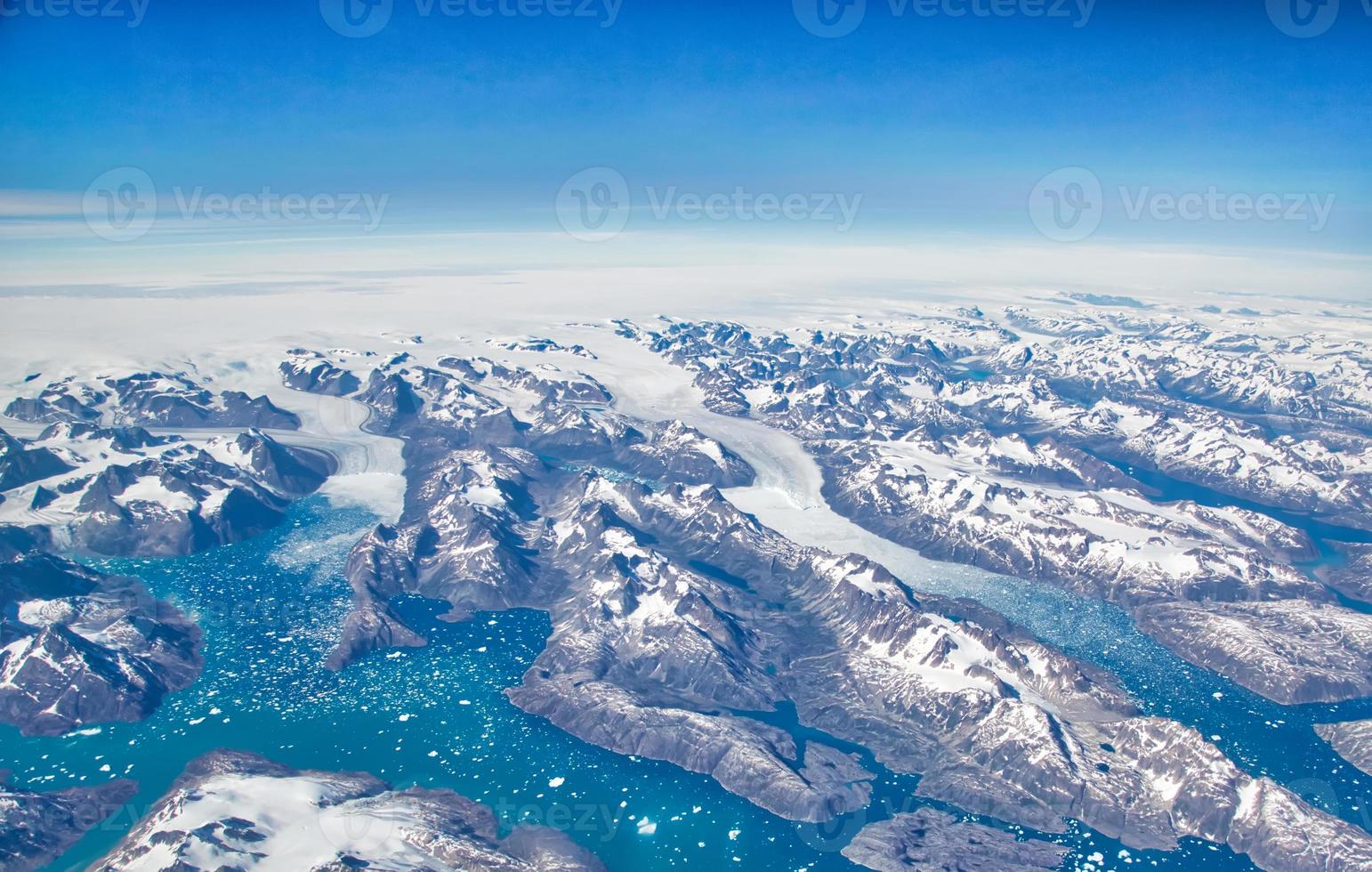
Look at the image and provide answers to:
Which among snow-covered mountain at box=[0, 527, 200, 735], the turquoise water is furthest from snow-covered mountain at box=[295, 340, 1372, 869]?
snow-covered mountain at box=[0, 527, 200, 735]

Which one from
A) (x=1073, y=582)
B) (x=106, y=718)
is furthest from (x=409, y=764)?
(x=1073, y=582)

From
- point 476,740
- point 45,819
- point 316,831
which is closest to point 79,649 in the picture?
point 45,819

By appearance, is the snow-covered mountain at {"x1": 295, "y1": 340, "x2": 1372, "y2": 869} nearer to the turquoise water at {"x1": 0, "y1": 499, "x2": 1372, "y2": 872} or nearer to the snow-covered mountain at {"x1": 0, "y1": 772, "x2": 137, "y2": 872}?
the turquoise water at {"x1": 0, "y1": 499, "x2": 1372, "y2": 872}

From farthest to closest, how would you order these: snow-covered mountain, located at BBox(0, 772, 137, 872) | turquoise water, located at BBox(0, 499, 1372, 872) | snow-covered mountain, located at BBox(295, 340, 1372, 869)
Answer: snow-covered mountain, located at BBox(295, 340, 1372, 869)
turquoise water, located at BBox(0, 499, 1372, 872)
snow-covered mountain, located at BBox(0, 772, 137, 872)

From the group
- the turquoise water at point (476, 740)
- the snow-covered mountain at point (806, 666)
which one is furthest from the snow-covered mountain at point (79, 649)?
the snow-covered mountain at point (806, 666)

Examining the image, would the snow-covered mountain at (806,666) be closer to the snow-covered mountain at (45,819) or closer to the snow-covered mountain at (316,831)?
the snow-covered mountain at (316,831)

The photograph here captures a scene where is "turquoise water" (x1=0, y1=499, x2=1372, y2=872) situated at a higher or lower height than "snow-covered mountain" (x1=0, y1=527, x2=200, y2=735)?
lower

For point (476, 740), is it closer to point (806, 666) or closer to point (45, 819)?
point (45, 819)

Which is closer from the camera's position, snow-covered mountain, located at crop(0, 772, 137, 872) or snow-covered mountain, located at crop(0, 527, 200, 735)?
snow-covered mountain, located at crop(0, 772, 137, 872)
